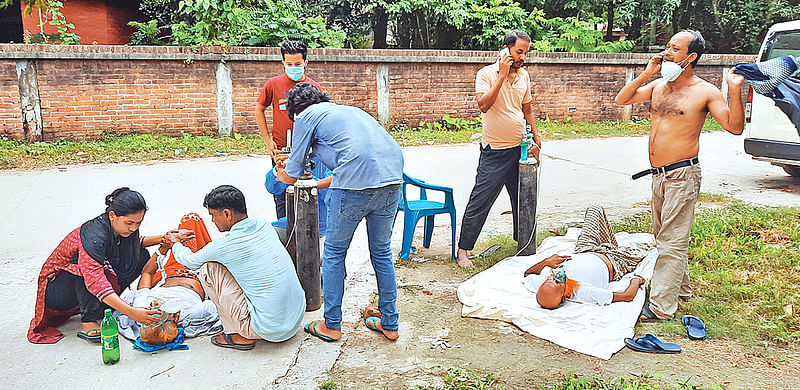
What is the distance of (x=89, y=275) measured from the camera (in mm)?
3633

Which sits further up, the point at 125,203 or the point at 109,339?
the point at 125,203

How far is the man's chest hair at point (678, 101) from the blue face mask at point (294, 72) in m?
2.65

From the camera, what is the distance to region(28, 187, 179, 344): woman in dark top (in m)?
3.64

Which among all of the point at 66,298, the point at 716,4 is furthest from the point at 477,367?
the point at 716,4

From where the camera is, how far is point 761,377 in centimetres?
352

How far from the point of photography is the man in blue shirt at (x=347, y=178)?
3662 mm

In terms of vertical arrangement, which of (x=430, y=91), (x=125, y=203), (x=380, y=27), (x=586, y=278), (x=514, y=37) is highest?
(x=380, y=27)

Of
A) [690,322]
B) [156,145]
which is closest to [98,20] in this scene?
[156,145]

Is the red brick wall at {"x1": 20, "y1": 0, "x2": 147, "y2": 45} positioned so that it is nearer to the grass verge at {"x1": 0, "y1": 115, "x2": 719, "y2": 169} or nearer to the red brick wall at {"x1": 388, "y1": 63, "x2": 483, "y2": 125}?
the grass verge at {"x1": 0, "y1": 115, "x2": 719, "y2": 169}

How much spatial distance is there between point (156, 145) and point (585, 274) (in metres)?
7.98

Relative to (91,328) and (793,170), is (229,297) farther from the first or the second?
(793,170)

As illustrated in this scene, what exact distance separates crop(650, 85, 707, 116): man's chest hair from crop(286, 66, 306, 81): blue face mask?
8.69 feet

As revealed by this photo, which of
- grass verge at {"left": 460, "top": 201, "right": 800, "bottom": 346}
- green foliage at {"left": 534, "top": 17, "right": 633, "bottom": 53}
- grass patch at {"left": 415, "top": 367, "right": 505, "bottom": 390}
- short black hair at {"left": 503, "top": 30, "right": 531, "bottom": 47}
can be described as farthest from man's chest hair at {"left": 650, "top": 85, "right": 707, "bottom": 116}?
green foliage at {"left": 534, "top": 17, "right": 633, "bottom": 53}

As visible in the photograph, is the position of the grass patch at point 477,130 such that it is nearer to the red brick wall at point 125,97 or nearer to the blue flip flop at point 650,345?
the red brick wall at point 125,97
